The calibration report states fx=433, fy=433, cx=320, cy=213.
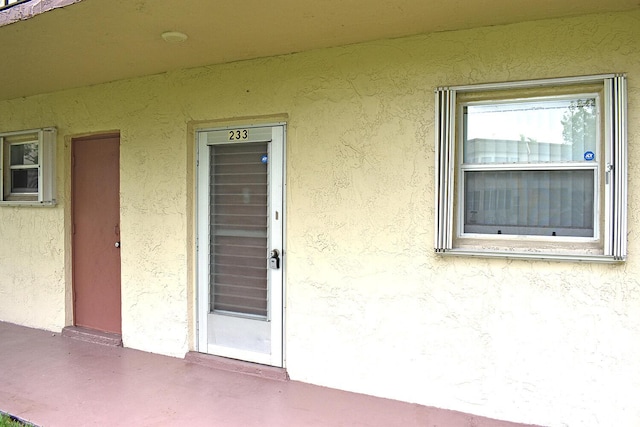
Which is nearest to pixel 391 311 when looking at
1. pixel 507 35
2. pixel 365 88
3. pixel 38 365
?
pixel 365 88

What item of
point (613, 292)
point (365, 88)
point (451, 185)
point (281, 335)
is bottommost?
point (281, 335)

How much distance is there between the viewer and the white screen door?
13.3 feet

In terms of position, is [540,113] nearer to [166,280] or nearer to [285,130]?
[285,130]

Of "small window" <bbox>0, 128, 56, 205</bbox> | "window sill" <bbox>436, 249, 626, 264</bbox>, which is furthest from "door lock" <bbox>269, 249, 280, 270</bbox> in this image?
"small window" <bbox>0, 128, 56, 205</bbox>

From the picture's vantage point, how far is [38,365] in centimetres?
435

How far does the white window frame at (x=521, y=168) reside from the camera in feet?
9.50

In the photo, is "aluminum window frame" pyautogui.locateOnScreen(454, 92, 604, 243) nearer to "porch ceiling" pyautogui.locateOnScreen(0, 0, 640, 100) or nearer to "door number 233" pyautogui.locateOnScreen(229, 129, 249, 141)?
"porch ceiling" pyautogui.locateOnScreen(0, 0, 640, 100)

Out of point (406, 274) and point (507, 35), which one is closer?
point (507, 35)

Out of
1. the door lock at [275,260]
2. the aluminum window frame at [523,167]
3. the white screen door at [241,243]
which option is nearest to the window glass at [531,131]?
the aluminum window frame at [523,167]

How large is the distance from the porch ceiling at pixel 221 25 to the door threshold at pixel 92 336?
297cm

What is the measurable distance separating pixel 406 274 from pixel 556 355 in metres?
1.19

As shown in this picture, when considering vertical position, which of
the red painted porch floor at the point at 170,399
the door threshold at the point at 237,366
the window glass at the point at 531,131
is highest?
the window glass at the point at 531,131

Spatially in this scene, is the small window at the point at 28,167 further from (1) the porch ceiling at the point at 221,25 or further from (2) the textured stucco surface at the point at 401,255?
(2) the textured stucco surface at the point at 401,255

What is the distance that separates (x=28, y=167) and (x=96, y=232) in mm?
1338
